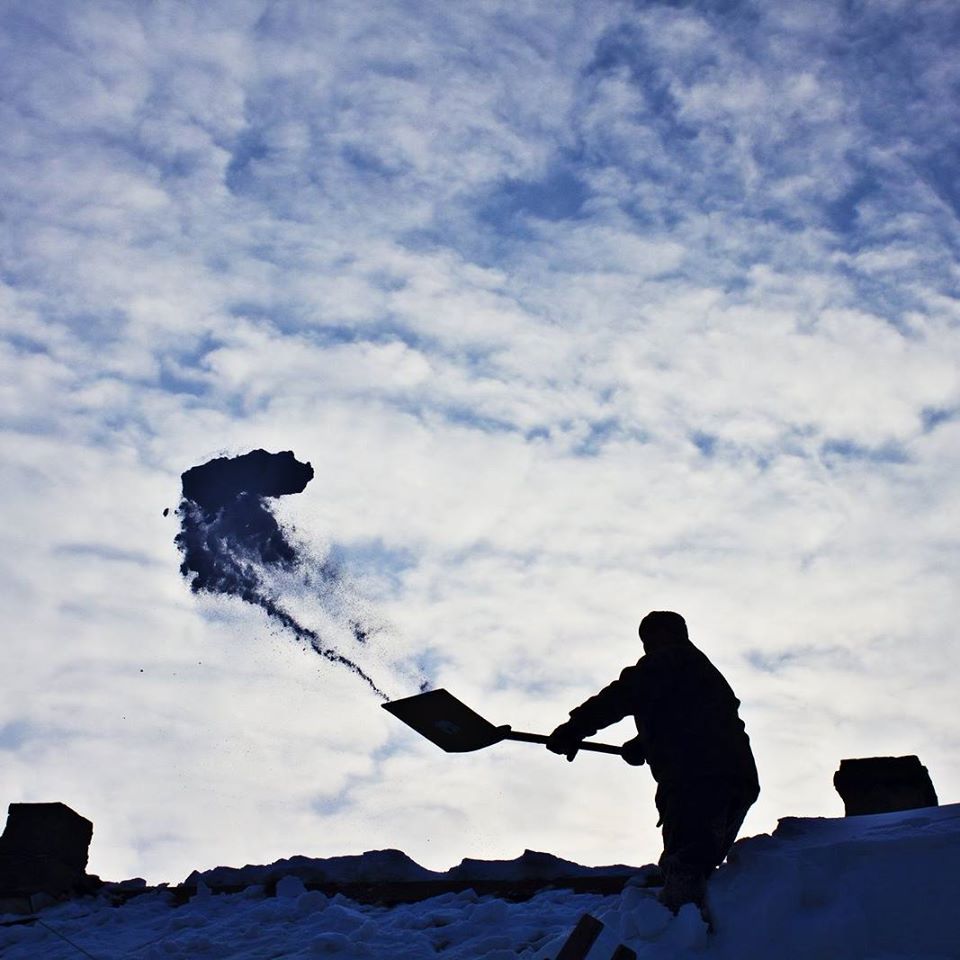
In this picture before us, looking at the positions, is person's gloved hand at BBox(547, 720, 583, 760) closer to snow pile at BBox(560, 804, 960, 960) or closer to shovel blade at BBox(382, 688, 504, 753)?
shovel blade at BBox(382, 688, 504, 753)

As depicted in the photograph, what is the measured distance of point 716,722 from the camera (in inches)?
201

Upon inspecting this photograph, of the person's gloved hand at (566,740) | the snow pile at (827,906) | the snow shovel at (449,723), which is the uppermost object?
the snow shovel at (449,723)

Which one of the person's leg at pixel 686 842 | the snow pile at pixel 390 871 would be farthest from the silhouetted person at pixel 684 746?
the snow pile at pixel 390 871

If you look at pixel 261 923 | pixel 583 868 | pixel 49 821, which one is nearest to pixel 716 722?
pixel 583 868

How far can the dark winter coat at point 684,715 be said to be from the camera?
5.00 metres

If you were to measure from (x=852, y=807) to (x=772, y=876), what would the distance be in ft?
14.6

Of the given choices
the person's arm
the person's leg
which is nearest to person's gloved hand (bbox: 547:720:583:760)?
the person's arm

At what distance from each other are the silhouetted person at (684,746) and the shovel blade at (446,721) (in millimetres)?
922

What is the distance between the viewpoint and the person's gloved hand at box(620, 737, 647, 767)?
555 centimetres

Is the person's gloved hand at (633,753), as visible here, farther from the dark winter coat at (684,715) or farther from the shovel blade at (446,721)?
the shovel blade at (446,721)

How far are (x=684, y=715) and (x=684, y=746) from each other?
6.0 inches

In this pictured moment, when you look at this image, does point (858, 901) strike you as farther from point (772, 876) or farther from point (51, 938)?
point (51, 938)

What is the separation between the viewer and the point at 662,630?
545 cm

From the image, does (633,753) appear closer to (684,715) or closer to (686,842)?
(684,715)
